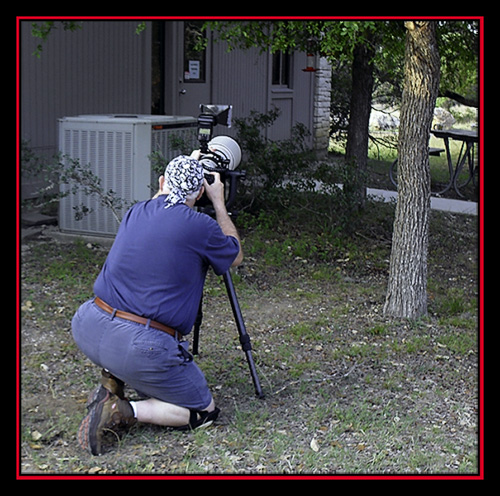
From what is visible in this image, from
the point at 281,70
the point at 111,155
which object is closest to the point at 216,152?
the point at 111,155

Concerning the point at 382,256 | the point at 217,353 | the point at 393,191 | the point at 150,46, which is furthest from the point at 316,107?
the point at 217,353

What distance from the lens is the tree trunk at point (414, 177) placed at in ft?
18.1

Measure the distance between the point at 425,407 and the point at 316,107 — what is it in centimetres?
1149

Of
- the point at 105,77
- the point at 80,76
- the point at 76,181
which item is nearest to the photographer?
the point at 76,181

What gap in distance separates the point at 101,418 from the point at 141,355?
35 cm

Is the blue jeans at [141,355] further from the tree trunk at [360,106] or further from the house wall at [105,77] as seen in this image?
the tree trunk at [360,106]

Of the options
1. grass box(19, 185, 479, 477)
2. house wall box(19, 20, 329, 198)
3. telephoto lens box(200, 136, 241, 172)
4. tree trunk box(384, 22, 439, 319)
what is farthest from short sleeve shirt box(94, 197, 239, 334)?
house wall box(19, 20, 329, 198)

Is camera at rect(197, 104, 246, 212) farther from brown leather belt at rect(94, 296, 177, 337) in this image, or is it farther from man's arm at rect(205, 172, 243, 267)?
brown leather belt at rect(94, 296, 177, 337)

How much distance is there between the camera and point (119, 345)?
368 centimetres

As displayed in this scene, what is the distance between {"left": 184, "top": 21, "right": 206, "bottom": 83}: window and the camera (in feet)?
36.3

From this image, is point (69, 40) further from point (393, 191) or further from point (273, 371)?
point (273, 371)

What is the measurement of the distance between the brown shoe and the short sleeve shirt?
0.44 metres

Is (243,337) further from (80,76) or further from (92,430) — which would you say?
(80,76)

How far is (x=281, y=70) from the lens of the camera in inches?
561
